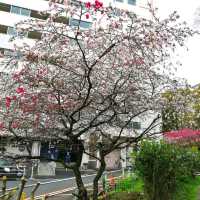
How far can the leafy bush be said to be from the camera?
753 cm

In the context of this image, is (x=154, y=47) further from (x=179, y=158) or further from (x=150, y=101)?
(x=179, y=158)

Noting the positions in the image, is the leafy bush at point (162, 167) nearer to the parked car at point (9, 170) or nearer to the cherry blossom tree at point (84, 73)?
the cherry blossom tree at point (84, 73)

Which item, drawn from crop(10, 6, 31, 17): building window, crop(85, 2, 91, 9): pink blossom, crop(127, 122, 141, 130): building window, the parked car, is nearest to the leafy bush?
crop(127, 122, 141, 130): building window

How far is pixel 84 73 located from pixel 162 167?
8.75 feet

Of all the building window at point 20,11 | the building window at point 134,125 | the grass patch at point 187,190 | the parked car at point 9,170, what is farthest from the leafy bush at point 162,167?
the building window at point 20,11

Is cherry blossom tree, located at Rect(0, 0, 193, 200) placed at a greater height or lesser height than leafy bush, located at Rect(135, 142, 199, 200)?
greater

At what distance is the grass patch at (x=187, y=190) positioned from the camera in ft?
25.7

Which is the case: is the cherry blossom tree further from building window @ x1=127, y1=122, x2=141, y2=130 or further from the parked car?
the parked car

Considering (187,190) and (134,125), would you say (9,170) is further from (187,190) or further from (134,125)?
(187,190)

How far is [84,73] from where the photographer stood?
6977mm

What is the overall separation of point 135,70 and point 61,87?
5.18ft

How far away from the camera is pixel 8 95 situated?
8.02 meters

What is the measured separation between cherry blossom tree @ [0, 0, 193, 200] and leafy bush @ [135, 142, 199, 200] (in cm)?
59

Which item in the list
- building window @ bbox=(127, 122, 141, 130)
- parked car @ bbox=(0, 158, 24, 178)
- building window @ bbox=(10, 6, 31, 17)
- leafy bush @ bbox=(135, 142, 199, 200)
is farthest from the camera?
building window @ bbox=(10, 6, 31, 17)
